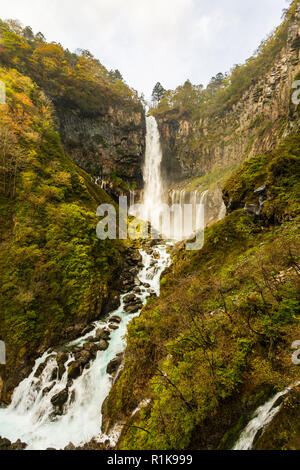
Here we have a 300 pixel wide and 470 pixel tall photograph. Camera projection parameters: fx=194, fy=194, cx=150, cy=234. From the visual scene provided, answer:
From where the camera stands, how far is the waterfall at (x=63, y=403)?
7914 millimetres

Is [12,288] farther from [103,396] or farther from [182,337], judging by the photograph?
[182,337]

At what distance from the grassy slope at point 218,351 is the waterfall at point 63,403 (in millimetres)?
1389

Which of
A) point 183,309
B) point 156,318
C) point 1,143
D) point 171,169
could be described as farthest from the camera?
point 171,169

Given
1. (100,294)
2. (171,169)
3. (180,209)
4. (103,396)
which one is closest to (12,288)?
(100,294)

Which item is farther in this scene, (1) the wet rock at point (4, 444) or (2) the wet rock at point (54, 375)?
(2) the wet rock at point (54, 375)

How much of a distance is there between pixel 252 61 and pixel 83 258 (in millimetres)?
48222

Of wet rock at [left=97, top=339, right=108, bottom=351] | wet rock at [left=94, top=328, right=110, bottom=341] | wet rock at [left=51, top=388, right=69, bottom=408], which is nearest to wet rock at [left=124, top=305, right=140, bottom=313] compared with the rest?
wet rock at [left=94, top=328, right=110, bottom=341]

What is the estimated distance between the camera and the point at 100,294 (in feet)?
45.2

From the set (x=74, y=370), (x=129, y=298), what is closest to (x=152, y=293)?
(x=129, y=298)

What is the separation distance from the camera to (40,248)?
43.0 feet

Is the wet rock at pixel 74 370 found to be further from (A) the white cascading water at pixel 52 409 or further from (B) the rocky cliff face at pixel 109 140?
(B) the rocky cliff face at pixel 109 140

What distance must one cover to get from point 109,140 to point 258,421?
1623 inches

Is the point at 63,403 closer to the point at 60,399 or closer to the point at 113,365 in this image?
the point at 60,399

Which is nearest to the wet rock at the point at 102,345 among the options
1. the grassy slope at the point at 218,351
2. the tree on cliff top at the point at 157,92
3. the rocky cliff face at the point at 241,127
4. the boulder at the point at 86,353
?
the boulder at the point at 86,353
